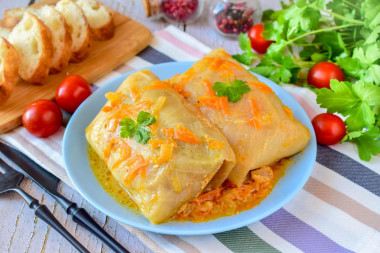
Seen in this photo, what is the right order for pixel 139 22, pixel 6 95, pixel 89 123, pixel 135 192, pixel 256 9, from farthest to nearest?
pixel 139 22 < pixel 256 9 < pixel 6 95 < pixel 89 123 < pixel 135 192

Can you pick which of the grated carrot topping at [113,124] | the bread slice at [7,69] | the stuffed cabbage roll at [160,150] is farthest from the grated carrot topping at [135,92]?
the bread slice at [7,69]

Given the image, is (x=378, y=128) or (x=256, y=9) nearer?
(x=378, y=128)

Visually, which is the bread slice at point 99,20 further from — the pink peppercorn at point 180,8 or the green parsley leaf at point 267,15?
the green parsley leaf at point 267,15

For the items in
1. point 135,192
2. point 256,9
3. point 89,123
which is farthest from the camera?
point 256,9

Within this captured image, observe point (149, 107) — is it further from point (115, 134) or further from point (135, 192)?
point (135, 192)

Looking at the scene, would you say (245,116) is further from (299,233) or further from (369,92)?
(369,92)

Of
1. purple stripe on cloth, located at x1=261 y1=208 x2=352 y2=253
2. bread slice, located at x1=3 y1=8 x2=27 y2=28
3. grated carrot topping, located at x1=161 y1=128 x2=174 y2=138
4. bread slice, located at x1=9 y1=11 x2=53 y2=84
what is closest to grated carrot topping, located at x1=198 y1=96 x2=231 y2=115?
grated carrot topping, located at x1=161 y1=128 x2=174 y2=138

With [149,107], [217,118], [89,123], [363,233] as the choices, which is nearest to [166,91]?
[149,107]
